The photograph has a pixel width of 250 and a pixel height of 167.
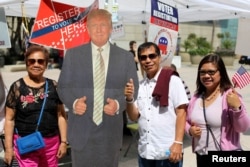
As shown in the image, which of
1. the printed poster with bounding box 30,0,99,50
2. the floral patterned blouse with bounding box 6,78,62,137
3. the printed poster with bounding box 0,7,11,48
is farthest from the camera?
the printed poster with bounding box 0,7,11,48

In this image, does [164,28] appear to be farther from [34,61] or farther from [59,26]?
[34,61]

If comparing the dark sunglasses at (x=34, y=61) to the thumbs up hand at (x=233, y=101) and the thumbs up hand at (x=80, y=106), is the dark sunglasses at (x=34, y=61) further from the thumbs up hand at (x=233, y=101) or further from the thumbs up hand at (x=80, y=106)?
the thumbs up hand at (x=233, y=101)

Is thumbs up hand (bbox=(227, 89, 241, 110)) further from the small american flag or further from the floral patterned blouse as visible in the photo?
the floral patterned blouse

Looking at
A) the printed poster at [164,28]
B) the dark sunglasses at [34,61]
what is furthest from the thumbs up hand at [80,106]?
the printed poster at [164,28]

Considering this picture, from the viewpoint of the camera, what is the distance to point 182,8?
7805 millimetres

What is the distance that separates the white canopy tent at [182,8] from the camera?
605cm

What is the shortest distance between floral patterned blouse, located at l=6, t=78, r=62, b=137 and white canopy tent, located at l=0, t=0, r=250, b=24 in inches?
83.7

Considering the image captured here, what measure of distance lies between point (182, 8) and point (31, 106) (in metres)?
5.43

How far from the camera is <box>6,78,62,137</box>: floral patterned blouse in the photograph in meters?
3.00

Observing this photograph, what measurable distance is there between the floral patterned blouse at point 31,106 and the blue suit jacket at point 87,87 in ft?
2.37

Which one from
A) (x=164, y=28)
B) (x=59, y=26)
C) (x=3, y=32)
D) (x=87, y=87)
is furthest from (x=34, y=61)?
(x=3, y=32)

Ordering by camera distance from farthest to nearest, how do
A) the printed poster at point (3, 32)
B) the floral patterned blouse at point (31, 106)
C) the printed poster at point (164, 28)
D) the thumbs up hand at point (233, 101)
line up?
1. the printed poster at point (3, 32)
2. the printed poster at point (164, 28)
3. the floral patterned blouse at point (31, 106)
4. the thumbs up hand at point (233, 101)

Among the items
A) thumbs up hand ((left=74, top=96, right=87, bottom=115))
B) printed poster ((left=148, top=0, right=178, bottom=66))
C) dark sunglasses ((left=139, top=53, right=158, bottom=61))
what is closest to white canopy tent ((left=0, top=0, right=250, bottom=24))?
printed poster ((left=148, top=0, right=178, bottom=66))

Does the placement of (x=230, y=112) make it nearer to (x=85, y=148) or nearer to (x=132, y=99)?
(x=132, y=99)
